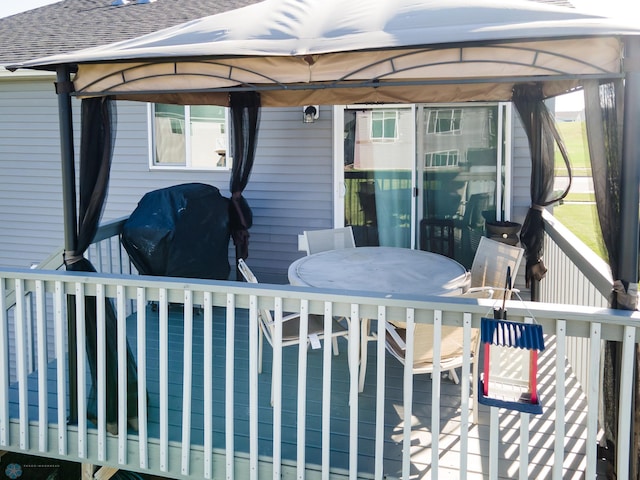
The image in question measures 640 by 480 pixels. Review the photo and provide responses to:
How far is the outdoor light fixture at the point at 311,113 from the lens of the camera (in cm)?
646

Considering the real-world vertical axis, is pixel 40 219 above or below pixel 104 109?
below

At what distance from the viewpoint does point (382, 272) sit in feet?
13.5

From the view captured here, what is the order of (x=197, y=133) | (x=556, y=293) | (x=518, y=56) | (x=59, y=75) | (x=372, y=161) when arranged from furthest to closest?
(x=197, y=133) < (x=372, y=161) < (x=556, y=293) < (x=59, y=75) < (x=518, y=56)

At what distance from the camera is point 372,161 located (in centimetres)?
648

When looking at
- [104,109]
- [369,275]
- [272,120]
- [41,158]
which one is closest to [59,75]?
[104,109]

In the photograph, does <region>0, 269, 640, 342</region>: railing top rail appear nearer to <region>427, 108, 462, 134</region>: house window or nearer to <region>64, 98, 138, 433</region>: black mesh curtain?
<region>64, 98, 138, 433</region>: black mesh curtain

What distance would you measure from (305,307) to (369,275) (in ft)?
4.36

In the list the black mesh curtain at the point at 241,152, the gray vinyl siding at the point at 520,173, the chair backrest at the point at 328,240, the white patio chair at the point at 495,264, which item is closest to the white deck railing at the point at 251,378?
the white patio chair at the point at 495,264

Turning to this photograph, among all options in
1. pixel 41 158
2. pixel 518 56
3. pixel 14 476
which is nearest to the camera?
pixel 518 56

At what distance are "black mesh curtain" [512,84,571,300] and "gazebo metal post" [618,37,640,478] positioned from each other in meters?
2.27

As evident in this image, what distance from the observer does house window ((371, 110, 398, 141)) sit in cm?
636

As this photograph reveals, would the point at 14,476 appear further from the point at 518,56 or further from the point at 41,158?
the point at 518,56

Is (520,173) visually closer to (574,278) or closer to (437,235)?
(437,235)

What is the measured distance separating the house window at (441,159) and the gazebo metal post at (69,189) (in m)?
3.97
